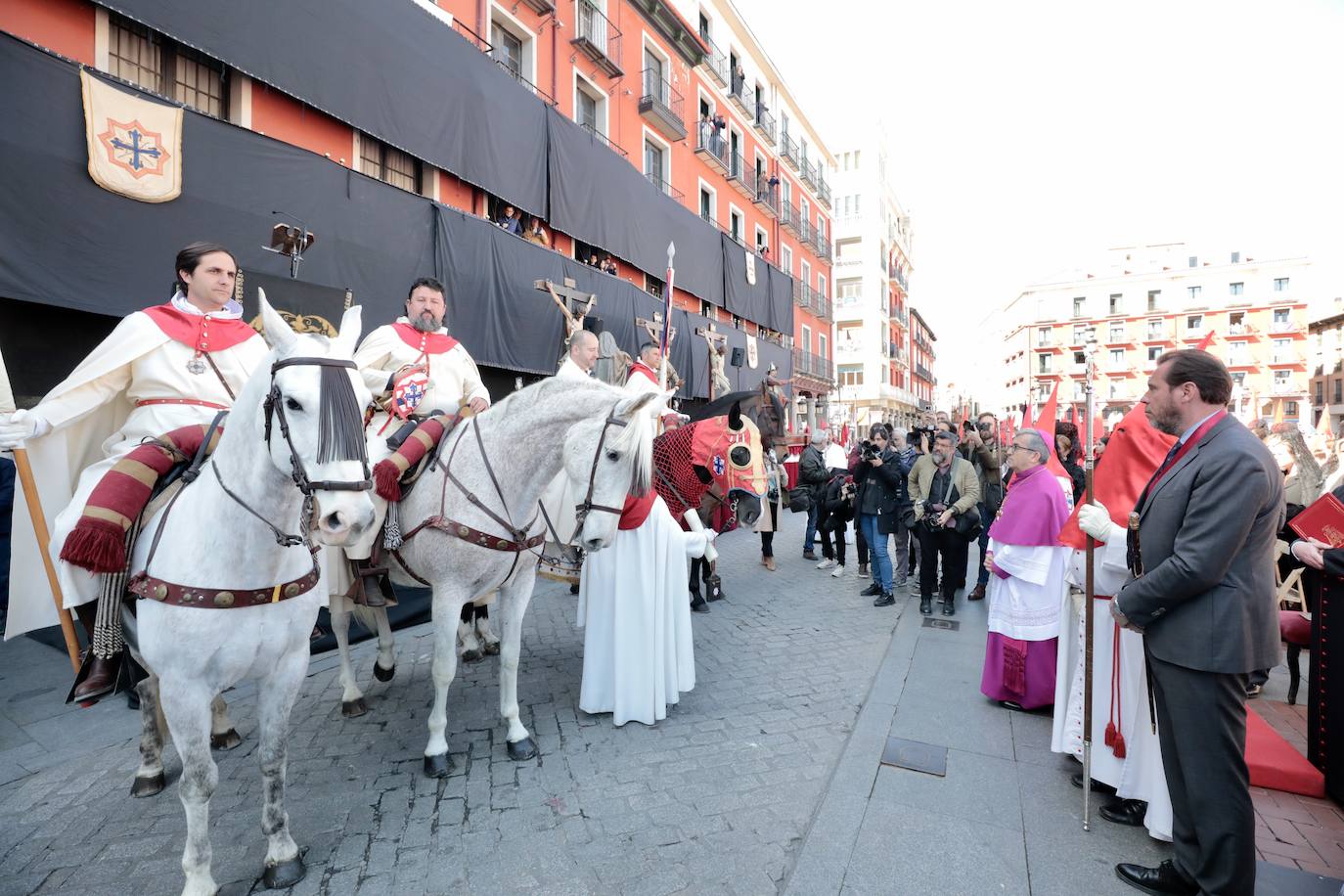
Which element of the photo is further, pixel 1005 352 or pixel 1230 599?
pixel 1005 352

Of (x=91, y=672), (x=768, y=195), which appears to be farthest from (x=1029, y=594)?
(x=768, y=195)

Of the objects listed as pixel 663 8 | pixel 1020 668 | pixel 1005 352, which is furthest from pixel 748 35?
pixel 1005 352

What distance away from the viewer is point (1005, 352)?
2923 inches

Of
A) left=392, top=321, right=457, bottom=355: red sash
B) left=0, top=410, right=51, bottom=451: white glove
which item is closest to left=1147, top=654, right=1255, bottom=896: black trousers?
left=392, top=321, right=457, bottom=355: red sash

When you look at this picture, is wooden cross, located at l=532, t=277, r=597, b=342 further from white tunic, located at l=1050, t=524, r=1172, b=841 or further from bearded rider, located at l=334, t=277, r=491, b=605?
white tunic, located at l=1050, t=524, r=1172, b=841

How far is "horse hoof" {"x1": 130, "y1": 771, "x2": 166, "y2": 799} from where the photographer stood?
3229 millimetres

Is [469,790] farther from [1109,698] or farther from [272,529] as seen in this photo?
[1109,698]

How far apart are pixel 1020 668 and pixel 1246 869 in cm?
209

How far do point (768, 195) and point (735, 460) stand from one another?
22.6m

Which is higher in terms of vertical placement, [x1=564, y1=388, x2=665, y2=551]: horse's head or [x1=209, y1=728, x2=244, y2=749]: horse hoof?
[x1=564, y1=388, x2=665, y2=551]: horse's head

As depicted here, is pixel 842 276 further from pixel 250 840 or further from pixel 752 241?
pixel 250 840

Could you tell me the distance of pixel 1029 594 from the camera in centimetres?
435

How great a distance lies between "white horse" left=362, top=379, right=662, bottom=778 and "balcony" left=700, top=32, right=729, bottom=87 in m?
19.7

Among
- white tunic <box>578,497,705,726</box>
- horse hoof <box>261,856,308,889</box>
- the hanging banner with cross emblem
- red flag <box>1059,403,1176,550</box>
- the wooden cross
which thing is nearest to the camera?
horse hoof <box>261,856,308,889</box>
